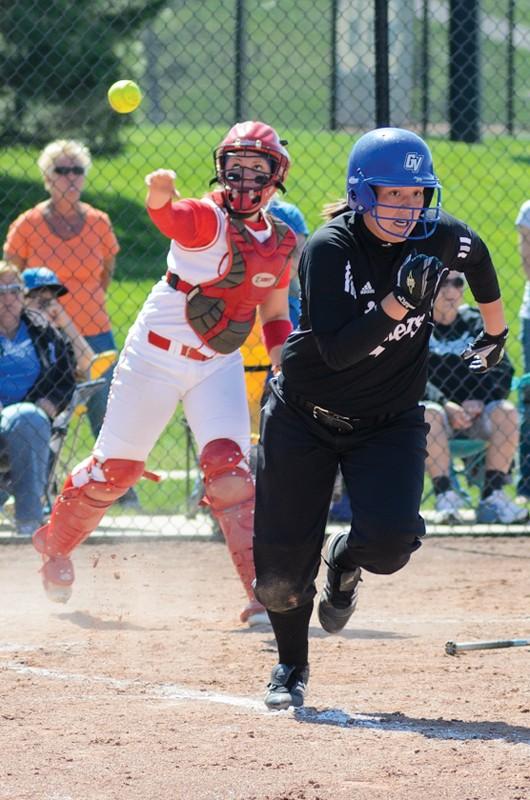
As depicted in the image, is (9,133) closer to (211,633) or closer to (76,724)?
(211,633)

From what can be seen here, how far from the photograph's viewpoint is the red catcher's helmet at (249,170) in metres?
5.21

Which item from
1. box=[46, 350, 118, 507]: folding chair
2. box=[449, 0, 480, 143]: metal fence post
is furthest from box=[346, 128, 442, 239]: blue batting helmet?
box=[449, 0, 480, 143]: metal fence post

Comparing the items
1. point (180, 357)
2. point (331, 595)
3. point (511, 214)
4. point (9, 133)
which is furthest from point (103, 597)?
point (511, 214)

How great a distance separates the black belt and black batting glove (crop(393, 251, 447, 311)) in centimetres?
47

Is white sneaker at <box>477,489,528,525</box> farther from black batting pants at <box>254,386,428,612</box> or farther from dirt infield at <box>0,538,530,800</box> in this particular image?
black batting pants at <box>254,386,428,612</box>

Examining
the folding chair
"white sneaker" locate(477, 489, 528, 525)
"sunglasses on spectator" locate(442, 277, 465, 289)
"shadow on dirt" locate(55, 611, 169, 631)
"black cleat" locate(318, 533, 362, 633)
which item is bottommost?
"white sneaker" locate(477, 489, 528, 525)

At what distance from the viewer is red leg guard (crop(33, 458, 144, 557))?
539 centimetres

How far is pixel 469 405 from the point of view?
25.5ft

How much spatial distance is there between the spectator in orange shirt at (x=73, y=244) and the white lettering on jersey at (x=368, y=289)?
162 inches

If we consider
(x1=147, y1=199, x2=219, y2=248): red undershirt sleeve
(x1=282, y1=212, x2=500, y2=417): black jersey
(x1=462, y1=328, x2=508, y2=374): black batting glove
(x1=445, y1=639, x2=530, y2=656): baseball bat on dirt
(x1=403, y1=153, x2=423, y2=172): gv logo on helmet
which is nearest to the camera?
(x1=282, y1=212, x2=500, y2=417): black jersey

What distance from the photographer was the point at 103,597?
6133mm

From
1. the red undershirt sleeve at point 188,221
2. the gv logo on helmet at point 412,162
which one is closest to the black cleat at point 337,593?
the gv logo on helmet at point 412,162

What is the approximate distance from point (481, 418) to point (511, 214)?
8023mm

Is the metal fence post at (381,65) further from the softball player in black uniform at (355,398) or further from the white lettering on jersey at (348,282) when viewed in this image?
the white lettering on jersey at (348,282)
